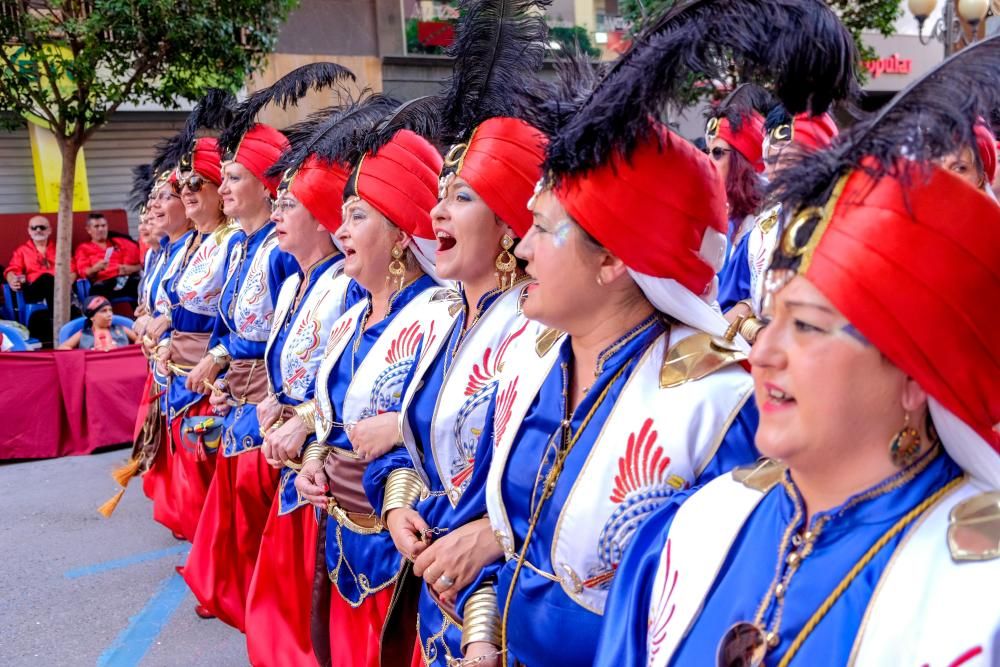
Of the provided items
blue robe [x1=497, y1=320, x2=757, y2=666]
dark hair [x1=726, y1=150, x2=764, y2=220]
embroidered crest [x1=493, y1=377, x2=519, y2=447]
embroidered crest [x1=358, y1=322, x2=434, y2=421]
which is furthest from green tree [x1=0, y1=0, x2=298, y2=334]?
blue robe [x1=497, y1=320, x2=757, y2=666]

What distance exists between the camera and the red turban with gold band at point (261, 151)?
433 centimetres

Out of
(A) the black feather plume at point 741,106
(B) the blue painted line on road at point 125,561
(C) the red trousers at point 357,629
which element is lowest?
(B) the blue painted line on road at point 125,561

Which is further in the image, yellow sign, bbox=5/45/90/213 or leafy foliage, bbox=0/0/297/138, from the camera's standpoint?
yellow sign, bbox=5/45/90/213

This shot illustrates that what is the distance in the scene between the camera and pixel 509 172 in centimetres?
242

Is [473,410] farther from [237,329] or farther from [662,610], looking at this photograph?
[237,329]

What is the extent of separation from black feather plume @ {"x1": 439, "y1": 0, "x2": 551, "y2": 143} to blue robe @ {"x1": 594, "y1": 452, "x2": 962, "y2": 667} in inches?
55.5

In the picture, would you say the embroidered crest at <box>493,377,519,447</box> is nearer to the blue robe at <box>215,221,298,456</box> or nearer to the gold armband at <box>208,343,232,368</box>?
the blue robe at <box>215,221,298,456</box>

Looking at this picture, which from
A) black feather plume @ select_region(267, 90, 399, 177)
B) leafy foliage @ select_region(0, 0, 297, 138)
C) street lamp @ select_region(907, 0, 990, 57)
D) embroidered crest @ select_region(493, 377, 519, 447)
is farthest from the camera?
street lamp @ select_region(907, 0, 990, 57)

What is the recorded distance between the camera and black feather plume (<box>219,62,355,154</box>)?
4.09 metres

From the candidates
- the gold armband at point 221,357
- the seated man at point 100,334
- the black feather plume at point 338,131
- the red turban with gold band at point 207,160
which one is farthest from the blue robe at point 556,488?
the seated man at point 100,334

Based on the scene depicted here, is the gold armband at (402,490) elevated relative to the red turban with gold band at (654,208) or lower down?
lower down

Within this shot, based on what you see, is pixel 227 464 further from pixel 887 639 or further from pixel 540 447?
pixel 887 639

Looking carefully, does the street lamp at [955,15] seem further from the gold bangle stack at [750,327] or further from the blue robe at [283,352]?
the gold bangle stack at [750,327]

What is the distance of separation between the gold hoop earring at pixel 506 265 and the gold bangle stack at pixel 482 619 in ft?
2.81
